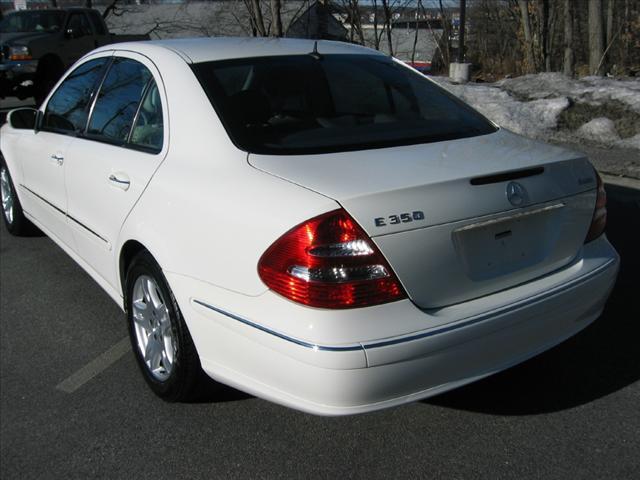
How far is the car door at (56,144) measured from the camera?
410 centimetres

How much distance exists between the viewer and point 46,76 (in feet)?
47.3

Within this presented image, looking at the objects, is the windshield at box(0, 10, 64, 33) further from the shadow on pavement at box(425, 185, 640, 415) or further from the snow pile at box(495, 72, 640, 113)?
the shadow on pavement at box(425, 185, 640, 415)

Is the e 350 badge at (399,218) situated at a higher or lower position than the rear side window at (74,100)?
lower

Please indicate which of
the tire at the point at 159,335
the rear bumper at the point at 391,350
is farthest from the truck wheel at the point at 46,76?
the rear bumper at the point at 391,350

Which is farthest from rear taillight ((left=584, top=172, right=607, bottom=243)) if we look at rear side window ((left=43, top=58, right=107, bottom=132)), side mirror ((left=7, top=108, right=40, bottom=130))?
side mirror ((left=7, top=108, right=40, bottom=130))

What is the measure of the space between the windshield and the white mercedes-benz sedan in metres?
13.0

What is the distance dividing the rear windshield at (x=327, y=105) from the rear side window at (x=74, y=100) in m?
1.21

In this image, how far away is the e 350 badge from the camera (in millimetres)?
2280

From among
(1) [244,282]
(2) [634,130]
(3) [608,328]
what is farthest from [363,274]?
(2) [634,130]

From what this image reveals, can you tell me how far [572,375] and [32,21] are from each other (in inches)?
597

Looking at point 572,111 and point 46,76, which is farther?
point 46,76

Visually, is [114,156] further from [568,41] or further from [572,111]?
[568,41]

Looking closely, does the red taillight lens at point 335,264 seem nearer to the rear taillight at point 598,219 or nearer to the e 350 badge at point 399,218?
the e 350 badge at point 399,218

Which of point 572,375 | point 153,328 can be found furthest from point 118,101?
point 572,375
